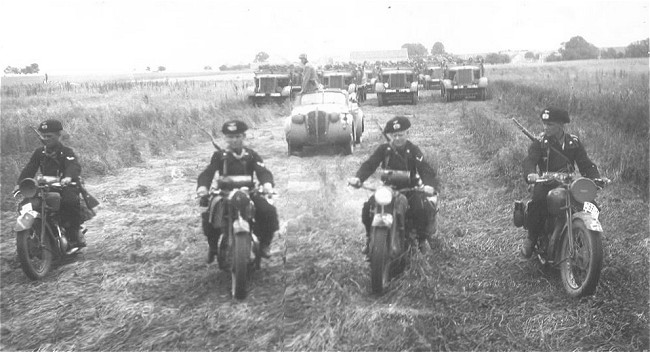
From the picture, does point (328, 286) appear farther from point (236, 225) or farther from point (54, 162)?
point (54, 162)

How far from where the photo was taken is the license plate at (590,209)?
14.5ft

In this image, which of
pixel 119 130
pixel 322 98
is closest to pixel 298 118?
pixel 322 98

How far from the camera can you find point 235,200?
4.68 metres

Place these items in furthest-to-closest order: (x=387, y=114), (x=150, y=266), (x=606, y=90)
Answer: (x=387, y=114) → (x=606, y=90) → (x=150, y=266)

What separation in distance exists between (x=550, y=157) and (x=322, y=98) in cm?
786

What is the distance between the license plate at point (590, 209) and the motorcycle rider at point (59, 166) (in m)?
5.18

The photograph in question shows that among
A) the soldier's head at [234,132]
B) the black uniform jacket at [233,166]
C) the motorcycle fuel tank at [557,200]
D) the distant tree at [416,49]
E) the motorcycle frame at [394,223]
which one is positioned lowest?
the motorcycle frame at [394,223]

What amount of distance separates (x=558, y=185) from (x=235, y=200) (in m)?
2.99

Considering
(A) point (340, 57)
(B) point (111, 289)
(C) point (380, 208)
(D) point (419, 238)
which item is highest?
(A) point (340, 57)

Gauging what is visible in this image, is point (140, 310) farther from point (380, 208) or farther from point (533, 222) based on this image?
point (533, 222)

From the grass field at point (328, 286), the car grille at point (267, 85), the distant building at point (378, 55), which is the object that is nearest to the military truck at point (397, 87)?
the car grille at point (267, 85)

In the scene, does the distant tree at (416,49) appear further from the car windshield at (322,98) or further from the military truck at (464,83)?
the car windshield at (322,98)

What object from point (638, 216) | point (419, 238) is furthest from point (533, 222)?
point (638, 216)

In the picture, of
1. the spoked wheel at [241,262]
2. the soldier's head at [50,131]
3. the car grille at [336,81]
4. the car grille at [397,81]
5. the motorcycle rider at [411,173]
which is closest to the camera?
the spoked wheel at [241,262]
